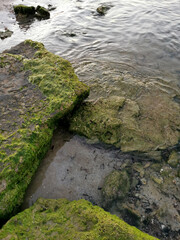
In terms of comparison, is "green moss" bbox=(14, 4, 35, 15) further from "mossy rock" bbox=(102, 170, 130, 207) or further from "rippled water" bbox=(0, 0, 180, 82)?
"mossy rock" bbox=(102, 170, 130, 207)

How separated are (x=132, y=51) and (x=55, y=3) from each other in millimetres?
9013

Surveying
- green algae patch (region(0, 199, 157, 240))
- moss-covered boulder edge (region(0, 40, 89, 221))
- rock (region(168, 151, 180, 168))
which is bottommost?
rock (region(168, 151, 180, 168))

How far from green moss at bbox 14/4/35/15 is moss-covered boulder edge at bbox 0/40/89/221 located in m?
7.56

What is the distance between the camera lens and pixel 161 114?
5.33 meters

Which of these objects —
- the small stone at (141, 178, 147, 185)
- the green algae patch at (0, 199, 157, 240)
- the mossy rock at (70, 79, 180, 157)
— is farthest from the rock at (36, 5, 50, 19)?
the green algae patch at (0, 199, 157, 240)

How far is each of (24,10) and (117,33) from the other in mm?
6316

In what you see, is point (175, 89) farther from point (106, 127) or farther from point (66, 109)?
point (66, 109)

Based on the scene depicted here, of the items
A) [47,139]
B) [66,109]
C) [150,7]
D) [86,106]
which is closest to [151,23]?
[150,7]

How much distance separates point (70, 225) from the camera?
2.95m

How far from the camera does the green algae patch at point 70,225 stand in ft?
9.00

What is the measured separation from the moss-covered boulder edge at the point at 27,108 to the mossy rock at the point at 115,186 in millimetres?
1522

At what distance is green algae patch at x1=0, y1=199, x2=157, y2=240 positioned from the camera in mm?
2742

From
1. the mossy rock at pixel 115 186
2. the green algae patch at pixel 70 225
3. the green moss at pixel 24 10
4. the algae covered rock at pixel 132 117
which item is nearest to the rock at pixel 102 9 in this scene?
the green moss at pixel 24 10

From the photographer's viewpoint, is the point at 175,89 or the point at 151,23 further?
the point at 151,23
